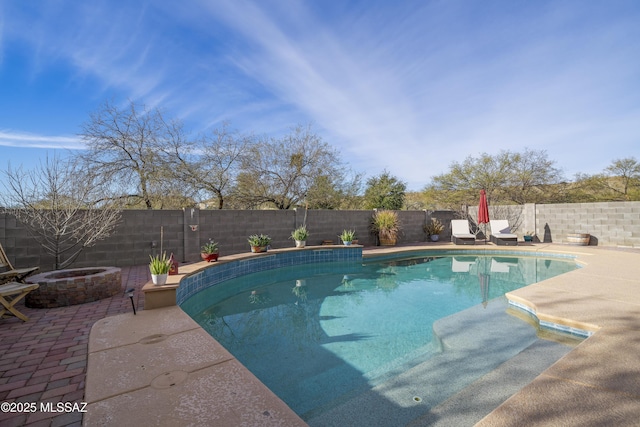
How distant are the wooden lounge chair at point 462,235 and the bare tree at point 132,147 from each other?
1136cm

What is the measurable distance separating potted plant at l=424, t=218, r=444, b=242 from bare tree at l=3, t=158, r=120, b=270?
11.6 m

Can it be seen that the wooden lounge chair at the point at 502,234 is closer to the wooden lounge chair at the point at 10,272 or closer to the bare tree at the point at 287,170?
the bare tree at the point at 287,170

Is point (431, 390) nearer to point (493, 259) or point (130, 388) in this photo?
point (130, 388)

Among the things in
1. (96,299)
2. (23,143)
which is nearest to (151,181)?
(23,143)

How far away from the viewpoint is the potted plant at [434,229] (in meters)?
13.1

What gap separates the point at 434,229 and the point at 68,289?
12.6 meters

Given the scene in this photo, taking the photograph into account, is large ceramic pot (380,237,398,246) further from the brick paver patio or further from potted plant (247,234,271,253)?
the brick paver patio

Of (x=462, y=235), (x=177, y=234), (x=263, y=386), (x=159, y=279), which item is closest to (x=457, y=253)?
(x=462, y=235)

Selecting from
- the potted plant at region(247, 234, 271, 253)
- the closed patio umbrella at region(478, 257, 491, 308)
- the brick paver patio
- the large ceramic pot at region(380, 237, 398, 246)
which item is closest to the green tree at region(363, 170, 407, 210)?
the large ceramic pot at region(380, 237, 398, 246)

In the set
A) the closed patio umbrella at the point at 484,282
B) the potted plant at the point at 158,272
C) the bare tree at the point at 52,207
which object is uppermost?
the bare tree at the point at 52,207

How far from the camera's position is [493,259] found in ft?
31.9

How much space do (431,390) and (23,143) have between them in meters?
14.6

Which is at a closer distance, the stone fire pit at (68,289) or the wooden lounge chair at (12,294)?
the wooden lounge chair at (12,294)

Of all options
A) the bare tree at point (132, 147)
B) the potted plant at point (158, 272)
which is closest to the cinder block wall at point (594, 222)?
the potted plant at point (158, 272)
